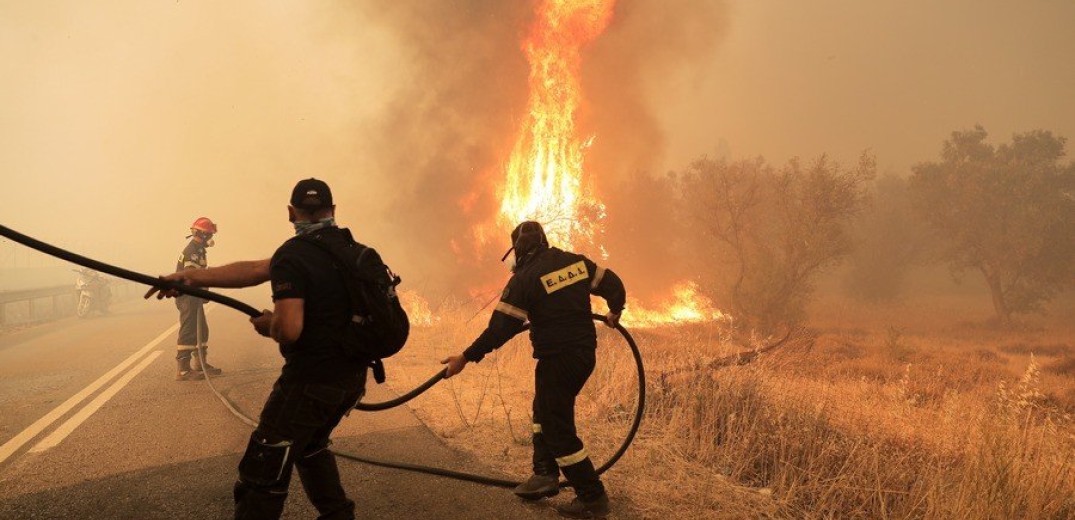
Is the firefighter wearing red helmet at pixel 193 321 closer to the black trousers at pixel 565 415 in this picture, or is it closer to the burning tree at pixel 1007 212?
the black trousers at pixel 565 415

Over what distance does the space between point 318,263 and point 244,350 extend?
9.74 meters

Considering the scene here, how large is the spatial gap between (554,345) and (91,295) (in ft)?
69.5

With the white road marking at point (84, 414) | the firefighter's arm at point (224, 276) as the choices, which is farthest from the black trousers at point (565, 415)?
the white road marking at point (84, 414)

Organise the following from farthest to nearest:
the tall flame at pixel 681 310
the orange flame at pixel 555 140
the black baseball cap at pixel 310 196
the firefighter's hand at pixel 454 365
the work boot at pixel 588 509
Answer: the tall flame at pixel 681 310 → the orange flame at pixel 555 140 → the firefighter's hand at pixel 454 365 → the work boot at pixel 588 509 → the black baseball cap at pixel 310 196

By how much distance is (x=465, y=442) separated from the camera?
5.60m

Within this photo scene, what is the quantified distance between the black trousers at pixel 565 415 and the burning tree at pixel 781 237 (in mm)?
21480

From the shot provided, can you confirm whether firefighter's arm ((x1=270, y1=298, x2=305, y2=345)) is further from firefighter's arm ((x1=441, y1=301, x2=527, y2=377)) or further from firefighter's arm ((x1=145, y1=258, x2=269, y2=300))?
firefighter's arm ((x1=441, y1=301, x2=527, y2=377))

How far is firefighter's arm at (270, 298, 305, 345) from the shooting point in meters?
2.85

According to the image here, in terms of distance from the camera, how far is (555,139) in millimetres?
20328

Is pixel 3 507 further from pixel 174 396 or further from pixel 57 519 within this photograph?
pixel 174 396

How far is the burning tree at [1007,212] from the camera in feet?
99.0

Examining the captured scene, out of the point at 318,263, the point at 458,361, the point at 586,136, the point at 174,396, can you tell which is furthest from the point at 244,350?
the point at 586,136

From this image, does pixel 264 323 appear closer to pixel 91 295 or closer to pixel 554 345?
pixel 554 345

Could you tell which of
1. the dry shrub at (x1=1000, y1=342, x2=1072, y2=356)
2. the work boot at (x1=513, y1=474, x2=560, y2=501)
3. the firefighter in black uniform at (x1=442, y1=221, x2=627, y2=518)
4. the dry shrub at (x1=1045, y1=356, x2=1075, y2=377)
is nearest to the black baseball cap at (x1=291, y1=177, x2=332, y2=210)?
the firefighter in black uniform at (x1=442, y1=221, x2=627, y2=518)
